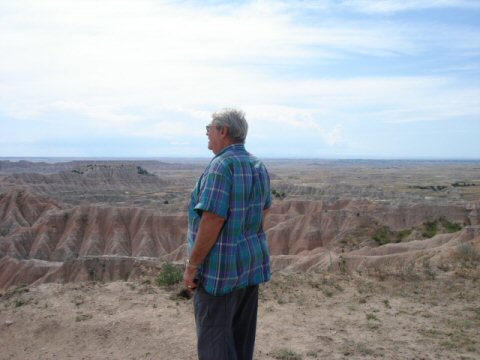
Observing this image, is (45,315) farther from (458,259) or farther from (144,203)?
(144,203)

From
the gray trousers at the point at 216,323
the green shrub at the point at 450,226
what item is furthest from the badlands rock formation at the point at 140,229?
the gray trousers at the point at 216,323

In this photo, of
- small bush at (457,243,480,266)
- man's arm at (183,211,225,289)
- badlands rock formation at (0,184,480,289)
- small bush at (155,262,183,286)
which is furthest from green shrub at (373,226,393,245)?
man's arm at (183,211,225,289)

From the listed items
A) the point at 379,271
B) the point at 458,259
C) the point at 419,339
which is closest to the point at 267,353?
the point at 419,339

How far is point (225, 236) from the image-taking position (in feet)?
11.6

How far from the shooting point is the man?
3484 millimetres

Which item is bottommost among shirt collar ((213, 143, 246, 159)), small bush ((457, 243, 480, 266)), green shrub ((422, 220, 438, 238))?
green shrub ((422, 220, 438, 238))

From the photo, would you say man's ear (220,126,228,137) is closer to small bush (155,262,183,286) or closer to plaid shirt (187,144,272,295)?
plaid shirt (187,144,272,295)

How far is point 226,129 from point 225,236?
819 millimetres

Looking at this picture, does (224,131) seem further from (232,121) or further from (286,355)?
(286,355)

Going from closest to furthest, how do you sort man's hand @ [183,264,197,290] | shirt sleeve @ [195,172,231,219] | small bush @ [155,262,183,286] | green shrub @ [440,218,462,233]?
shirt sleeve @ [195,172,231,219]
man's hand @ [183,264,197,290]
small bush @ [155,262,183,286]
green shrub @ [440,218,462,233]

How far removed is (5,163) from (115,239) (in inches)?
5415

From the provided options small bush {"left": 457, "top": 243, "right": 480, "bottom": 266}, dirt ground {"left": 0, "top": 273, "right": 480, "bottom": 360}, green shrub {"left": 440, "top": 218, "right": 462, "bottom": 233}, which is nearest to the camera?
dirt ground {"left": 0, "top": 273, "right": 480, "bottom": 360}

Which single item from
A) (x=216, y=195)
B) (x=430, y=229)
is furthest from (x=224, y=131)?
(x=430, y=229)

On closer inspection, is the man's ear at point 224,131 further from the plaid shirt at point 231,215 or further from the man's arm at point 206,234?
the man's arm at point 206,234
